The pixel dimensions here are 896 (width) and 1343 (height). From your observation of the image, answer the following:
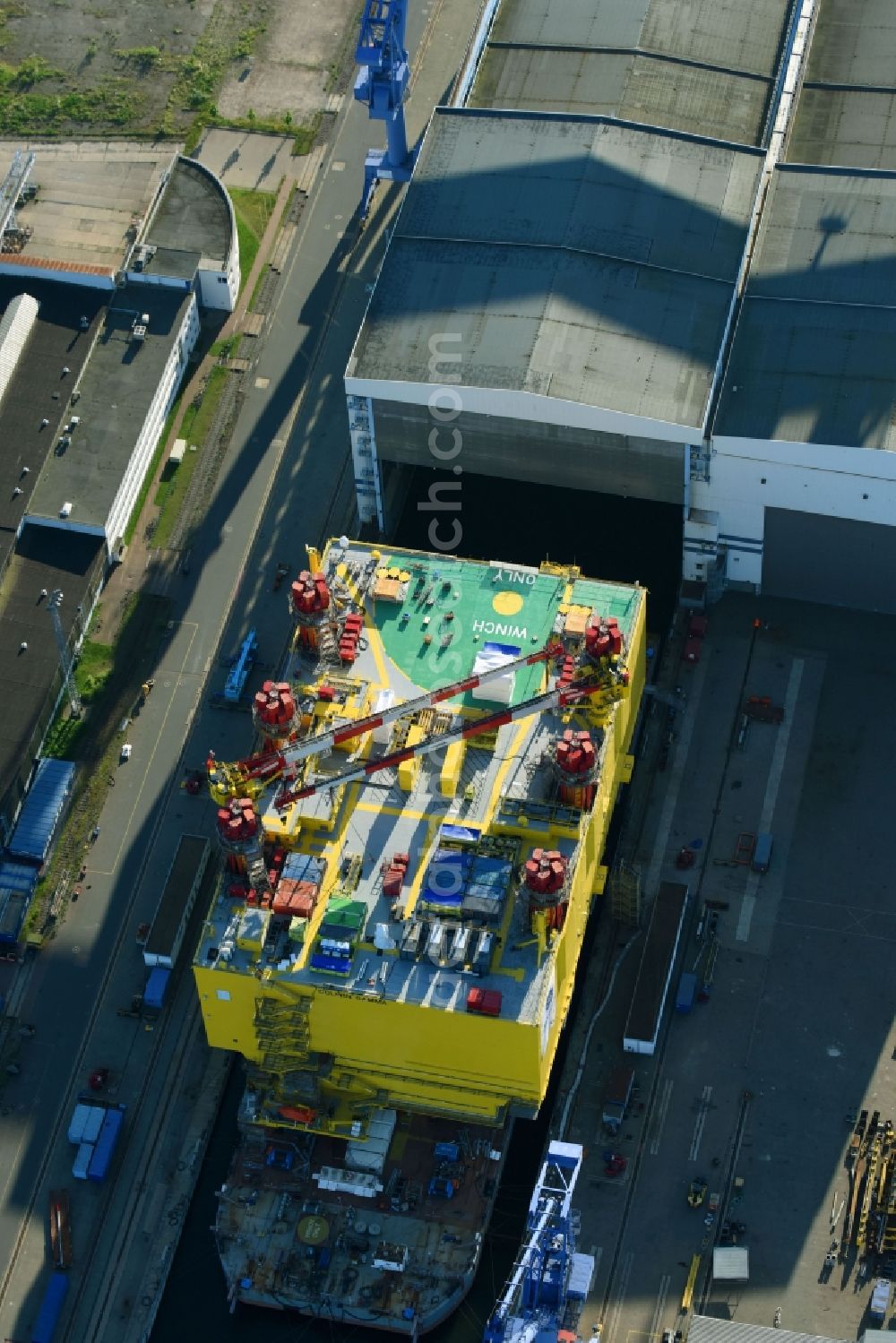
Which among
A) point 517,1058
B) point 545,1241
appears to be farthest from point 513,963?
point 545,1241

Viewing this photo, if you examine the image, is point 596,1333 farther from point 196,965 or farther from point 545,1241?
point 196,965

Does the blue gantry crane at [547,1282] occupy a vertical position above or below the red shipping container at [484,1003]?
below

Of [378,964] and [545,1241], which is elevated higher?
[378,964]

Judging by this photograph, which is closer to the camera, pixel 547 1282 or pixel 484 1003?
pixel 547 1282

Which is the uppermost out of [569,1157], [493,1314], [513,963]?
[513,963]

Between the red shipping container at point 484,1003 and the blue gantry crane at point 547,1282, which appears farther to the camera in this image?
the red shipping container at point 484,1003

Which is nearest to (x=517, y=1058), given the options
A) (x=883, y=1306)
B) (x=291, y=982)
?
(x=291, y=982)

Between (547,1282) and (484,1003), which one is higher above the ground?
(484,1003)
